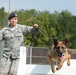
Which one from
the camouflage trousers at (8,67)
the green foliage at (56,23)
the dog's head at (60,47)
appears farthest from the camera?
the green foliage at (56,23)

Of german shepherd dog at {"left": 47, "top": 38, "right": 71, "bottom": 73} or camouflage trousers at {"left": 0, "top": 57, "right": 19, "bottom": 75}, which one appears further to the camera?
german shepherd dog at {"left": 47, "top": 38, "right": 71, "bottom": 73}

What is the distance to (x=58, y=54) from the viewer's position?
12.1m

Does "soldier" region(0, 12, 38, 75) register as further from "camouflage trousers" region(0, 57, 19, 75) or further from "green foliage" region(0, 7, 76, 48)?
"green foliage" region(0, 7, 76, 48)

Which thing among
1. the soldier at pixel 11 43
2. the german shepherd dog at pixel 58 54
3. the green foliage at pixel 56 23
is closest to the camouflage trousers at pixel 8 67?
the soldier at pixel 11 43

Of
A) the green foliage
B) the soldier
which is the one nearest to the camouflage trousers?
the soldier

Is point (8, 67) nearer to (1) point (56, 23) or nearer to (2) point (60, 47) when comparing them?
(2) point (60, 47)

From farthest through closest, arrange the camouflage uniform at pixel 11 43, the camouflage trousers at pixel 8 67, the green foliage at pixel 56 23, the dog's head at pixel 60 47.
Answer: the green foliage at pixel 56 23 → the dog's head at pixel 60 47 → the camouflage uniform at pixel 11 43 → the camouflage trousers at pixel 8 67

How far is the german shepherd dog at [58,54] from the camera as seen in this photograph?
38.9 feet

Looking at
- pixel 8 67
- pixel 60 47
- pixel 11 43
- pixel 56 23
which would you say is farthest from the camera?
pixel 56 23

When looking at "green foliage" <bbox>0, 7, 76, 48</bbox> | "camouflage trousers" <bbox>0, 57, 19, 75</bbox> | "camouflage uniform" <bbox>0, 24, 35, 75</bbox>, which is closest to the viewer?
"camouflage trousers" <bbox>0, 57, 19, 75</bbox>

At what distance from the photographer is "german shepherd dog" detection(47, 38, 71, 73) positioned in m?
11.9

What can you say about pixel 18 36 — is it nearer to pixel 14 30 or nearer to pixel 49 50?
pixel 14 30

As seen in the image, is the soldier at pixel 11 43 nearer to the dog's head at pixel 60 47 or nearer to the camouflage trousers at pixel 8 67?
the camouflage trousers at pixel 8 67

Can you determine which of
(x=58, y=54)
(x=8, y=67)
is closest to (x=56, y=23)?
(x=58, y=54)
